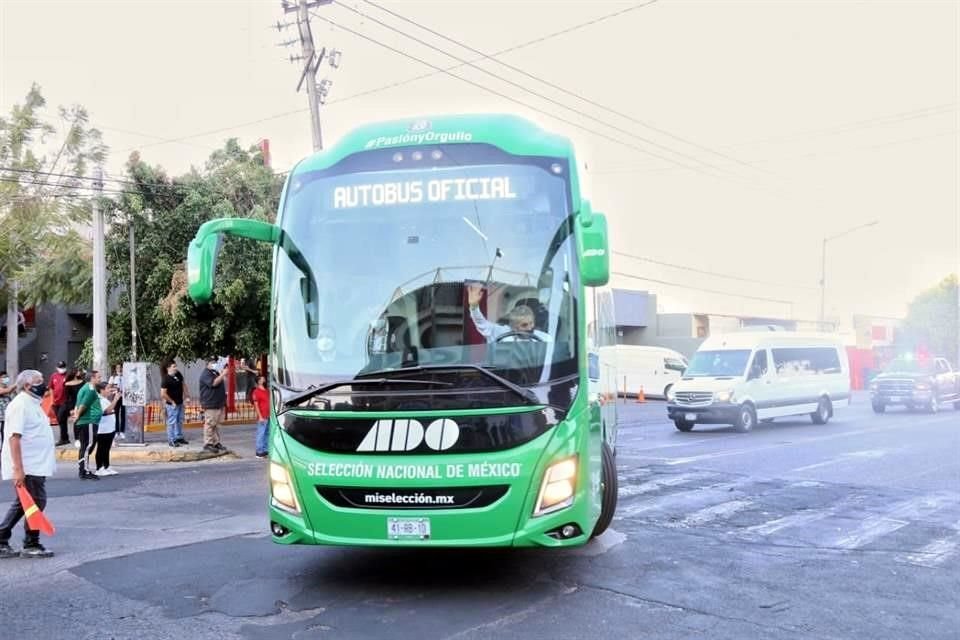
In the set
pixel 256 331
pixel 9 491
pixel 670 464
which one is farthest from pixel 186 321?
pixel 670 464

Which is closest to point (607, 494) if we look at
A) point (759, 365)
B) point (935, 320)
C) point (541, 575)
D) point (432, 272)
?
point (541, 575)

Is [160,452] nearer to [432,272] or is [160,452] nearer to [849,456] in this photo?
[432,272]

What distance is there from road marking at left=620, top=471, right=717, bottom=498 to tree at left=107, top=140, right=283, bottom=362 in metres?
12.0

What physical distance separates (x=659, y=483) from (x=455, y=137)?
23.1 ft

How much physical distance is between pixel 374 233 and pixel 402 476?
1785mm

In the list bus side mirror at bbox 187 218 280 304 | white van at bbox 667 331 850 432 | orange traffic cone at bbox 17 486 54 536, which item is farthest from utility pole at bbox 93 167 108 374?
white van at bbox 667 331 850 432

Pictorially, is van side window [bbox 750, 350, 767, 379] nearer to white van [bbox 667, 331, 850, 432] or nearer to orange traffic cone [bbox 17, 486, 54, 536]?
white van [bbox 667, 331, 850, 432]

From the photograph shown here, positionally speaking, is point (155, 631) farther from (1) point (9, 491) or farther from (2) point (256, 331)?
(2) point (256, 331)

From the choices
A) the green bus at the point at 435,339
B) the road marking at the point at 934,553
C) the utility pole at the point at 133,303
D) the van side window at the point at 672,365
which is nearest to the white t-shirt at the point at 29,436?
the green bus at the point at 435,339

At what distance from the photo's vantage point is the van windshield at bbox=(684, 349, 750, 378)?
2128cm

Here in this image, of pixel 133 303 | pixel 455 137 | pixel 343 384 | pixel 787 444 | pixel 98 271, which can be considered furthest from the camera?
pixel 133 303

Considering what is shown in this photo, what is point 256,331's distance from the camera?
21297 mm

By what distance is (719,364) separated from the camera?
21.7 metres

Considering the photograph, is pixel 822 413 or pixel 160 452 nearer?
pixel 160 452
